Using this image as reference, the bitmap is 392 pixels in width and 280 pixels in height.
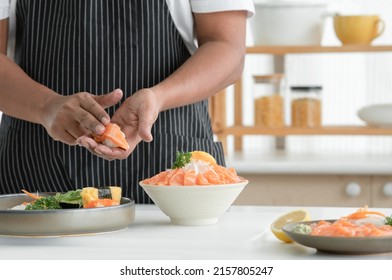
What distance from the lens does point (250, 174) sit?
2945 mm

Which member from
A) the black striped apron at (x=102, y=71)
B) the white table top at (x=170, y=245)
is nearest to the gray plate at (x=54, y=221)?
the white table top at (x=170, y=245)

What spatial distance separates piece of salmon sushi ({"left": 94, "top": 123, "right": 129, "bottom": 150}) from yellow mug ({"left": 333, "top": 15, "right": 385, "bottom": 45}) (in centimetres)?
179

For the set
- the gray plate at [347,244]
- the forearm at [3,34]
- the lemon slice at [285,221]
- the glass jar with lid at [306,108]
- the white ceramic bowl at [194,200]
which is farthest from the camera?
the glass jar with lid at [306,108]

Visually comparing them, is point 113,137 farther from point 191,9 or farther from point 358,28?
point 358,28

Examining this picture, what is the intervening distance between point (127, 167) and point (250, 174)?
1.11 meters

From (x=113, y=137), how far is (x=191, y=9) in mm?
580

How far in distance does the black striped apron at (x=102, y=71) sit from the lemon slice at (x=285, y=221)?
2.06 ft

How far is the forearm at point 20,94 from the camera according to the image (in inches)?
68.6

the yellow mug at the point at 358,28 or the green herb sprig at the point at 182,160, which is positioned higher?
the yellow mug at the point at 358,28

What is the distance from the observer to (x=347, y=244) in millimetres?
1090

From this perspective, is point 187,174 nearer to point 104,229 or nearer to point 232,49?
point 104,229

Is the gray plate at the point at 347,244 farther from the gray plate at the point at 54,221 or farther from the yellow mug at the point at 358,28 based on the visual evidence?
the yellow mug at the point at 358,28

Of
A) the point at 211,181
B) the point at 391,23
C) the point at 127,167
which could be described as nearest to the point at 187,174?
the point at 211,181

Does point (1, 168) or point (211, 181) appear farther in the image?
point (1, 168)
